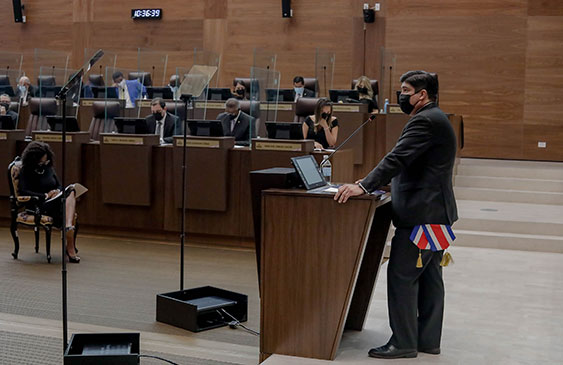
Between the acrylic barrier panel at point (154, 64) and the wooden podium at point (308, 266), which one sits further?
the acrylic barrier panel at point (154, 64)

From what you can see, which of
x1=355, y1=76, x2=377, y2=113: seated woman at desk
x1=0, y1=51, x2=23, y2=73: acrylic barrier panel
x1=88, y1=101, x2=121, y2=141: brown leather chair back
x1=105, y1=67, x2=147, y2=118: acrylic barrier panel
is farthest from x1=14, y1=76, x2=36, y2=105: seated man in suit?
x1=355, y1=76, x2=377, y2=113: seated woman at desk

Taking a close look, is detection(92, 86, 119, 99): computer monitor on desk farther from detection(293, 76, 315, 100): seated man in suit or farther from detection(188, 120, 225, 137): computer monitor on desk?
detection(188, 120, 225, 137): computer monitor on desk

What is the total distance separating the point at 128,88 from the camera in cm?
1148

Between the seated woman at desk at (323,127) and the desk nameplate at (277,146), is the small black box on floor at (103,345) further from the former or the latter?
the seated woman at desk at (323,127)

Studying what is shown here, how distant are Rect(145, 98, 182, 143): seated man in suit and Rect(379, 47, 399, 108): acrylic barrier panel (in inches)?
123

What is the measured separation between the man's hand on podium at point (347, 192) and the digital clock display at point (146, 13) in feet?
37.0

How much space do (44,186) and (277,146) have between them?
1.99 metres

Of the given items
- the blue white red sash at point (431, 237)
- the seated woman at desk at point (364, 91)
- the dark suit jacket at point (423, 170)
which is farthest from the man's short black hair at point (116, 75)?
the blue white red sash at point (431, 237)

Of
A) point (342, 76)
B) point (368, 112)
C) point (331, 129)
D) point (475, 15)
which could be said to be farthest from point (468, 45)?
point (331, 129)

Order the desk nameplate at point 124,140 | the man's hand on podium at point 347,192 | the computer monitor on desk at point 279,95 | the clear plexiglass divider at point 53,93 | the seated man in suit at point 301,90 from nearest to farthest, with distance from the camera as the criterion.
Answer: the man's hand on podium at point 347,192
the desk nameplate at point 124,140
the clear plexiglass divider at point 53,93
the computer monitor on desk at point 279,95
the seated man in suit at point 301,90

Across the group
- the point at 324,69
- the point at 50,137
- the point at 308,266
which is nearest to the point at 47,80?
the point at 324,69

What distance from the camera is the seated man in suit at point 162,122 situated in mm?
8453

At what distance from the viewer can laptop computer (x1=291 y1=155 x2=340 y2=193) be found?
3529 millimetres

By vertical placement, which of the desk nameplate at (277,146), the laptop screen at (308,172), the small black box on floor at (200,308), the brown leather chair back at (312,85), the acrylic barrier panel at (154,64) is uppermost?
the acrylic barrier panel at (154,64)
